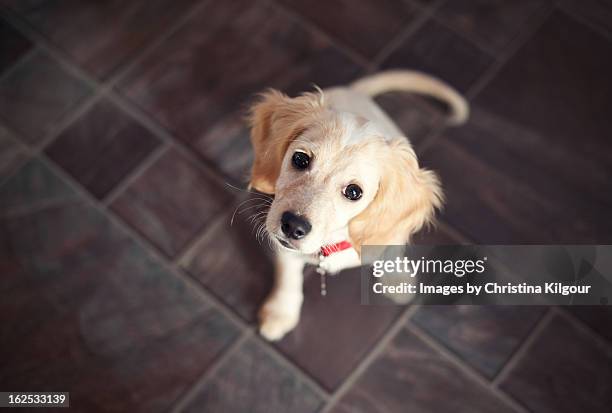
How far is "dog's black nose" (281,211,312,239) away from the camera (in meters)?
1.07

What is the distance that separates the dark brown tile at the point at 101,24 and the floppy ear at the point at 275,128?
3.09ft

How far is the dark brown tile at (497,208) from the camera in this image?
5.78 feet

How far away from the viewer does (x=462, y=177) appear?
1820mm

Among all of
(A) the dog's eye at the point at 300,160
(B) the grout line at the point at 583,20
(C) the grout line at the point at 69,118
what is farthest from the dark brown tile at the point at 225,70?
(B) the grout line at the point at 583,20

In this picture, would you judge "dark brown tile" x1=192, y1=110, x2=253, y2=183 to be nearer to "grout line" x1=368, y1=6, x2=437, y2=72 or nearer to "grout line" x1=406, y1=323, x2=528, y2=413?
"grout line" x1=368, y1=6, x2=437, y2=72

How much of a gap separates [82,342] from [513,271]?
55.8 inches

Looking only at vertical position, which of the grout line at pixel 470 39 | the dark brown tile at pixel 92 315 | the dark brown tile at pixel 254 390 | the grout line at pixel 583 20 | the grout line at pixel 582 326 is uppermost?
the grout line at pixel 583 20

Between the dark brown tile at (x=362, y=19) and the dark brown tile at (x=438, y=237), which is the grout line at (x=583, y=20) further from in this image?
the dark brown tile at (x=438, y=237)

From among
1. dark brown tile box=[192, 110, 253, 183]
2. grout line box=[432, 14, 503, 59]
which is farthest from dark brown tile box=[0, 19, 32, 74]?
grout line box=[432, 14, 503, 59]

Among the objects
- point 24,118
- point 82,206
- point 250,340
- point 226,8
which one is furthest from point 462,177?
point 24,118

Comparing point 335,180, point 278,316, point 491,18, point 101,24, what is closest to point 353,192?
point 335,180

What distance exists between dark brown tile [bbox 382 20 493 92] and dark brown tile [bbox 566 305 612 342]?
86 centimetres

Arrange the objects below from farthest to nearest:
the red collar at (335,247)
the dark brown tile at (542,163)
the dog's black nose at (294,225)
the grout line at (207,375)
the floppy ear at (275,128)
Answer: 1. the dark brown tile at (542,163)
2. the grout line at (207,375)
3. the red collar at (335,247)
4. the floppy ear at (275,128)
5. the dog's black nose at (294,225)

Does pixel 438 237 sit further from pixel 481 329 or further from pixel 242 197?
pixel 242 197
